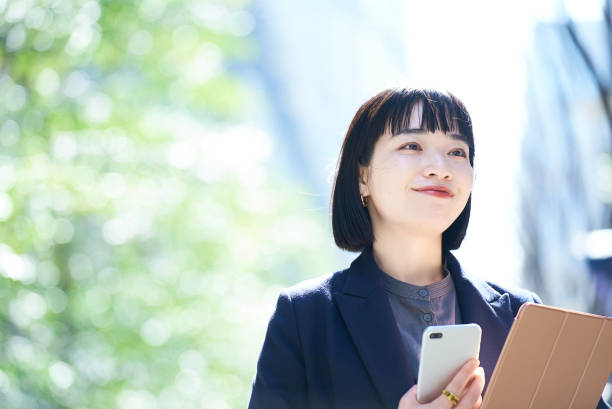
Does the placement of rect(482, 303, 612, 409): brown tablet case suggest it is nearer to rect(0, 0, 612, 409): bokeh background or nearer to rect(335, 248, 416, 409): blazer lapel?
rect(335, 248, 416, 409): blazer lapel

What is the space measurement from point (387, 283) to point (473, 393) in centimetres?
29

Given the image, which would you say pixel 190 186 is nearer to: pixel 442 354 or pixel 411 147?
pixel 411 147

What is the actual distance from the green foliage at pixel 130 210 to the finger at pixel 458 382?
7.85ft

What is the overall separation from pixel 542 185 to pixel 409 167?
46.4 inches

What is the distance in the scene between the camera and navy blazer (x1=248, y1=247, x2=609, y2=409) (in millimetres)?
1089

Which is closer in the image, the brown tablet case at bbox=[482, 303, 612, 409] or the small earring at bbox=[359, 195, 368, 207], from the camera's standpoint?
the brown tablet case at bbox=[482, 303, 612, 409]

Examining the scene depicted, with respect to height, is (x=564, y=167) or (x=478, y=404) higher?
(x=564, y=167)

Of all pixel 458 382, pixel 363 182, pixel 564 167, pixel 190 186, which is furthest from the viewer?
pixel 190 186

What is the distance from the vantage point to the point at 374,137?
1.23m

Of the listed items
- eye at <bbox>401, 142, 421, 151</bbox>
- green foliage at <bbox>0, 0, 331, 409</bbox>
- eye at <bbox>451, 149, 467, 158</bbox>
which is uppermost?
eye at <bbox>451, 149, 467, 158</bbox>

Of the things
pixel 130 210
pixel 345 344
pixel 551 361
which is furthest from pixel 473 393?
pixel 130 210

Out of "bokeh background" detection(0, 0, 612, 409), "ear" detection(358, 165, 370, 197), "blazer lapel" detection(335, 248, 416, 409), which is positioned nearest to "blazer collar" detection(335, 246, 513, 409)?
"blazer lapel" detection(335, 248, 416, 409)

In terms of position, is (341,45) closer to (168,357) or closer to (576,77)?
(168,357)

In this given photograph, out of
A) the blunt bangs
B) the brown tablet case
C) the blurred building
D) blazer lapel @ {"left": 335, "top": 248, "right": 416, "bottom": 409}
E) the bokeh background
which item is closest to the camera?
the brown tablet case
